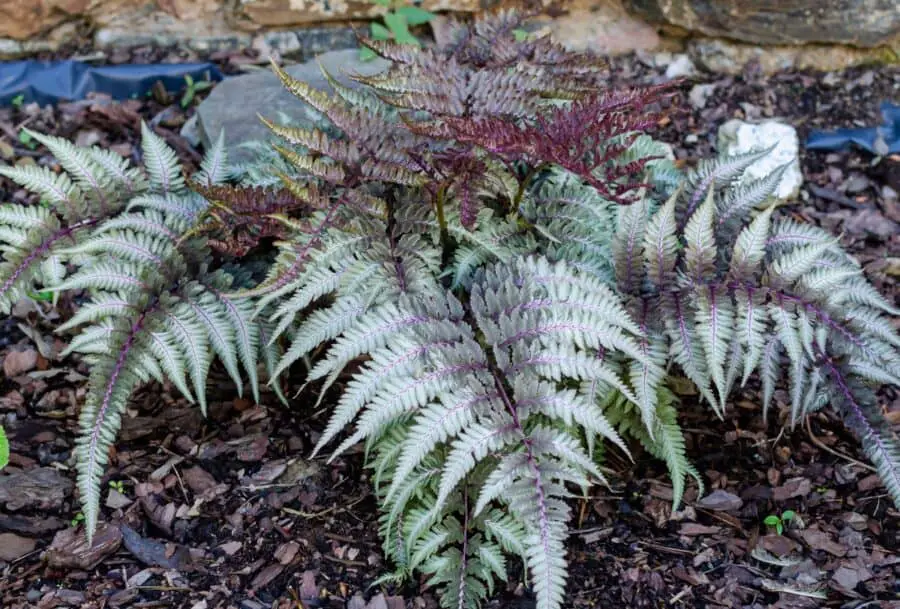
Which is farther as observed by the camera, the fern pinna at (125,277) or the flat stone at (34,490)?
the flat stone at (34,490)

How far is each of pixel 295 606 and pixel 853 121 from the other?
3.50 metres

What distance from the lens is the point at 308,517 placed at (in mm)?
2645

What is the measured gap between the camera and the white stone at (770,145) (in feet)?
12.7

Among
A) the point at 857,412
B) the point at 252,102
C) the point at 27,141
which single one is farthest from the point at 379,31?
the point at 857,412

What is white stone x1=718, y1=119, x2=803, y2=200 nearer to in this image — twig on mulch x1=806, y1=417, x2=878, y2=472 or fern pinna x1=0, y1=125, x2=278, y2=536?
twig on mulch x1=806, y1=417, x2=878, y2=472

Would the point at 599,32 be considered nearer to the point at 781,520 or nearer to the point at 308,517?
the point at 781,520

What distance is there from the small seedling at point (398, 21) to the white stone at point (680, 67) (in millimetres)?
1258

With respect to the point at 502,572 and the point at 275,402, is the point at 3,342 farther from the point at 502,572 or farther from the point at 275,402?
the point at 502,572

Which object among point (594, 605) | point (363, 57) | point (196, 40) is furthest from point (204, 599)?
point (196, 40)

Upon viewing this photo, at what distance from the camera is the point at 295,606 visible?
2.38m

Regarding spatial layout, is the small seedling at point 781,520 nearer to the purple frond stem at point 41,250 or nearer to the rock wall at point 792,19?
the purple frond stem at point 41,250

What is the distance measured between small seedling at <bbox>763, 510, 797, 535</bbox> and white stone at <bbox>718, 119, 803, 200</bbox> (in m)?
1.63

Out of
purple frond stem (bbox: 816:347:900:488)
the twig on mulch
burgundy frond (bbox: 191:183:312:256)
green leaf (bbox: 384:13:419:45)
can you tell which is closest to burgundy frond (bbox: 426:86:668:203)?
burgundy frond (bbox: 191:183:312:256)

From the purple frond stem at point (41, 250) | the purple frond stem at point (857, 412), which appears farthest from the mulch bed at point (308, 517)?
the purple frond stem at point (41, 250)
